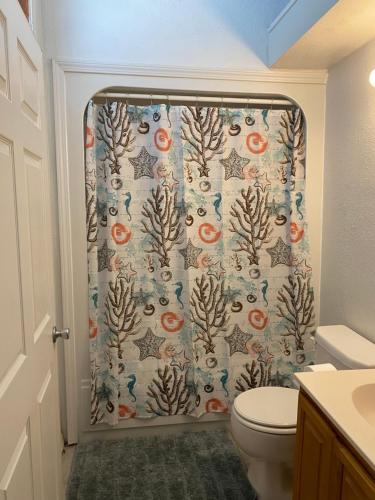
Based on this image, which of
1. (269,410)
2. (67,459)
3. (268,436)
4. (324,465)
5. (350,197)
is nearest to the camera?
(324,465)

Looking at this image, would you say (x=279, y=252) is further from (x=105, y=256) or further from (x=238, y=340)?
(x=105, y=256)

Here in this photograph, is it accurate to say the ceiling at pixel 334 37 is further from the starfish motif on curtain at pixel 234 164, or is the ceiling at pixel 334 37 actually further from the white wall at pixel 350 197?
the starfish motif on curtain at pixel 234 164

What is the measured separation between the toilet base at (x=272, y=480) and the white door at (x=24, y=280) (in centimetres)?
87

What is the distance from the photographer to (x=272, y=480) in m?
1.74

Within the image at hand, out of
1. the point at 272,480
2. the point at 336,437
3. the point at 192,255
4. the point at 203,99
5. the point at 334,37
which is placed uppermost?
the point at 334,37

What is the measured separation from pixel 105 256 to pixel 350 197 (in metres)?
1.33

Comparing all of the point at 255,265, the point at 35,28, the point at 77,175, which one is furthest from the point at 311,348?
Result: the point at 35,28

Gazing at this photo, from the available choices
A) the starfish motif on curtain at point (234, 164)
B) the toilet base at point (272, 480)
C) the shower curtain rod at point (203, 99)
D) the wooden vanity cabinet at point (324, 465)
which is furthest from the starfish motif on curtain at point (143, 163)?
the toilet base at point (272, 480)

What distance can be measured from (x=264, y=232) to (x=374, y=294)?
→ 0.69m

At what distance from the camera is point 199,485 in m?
1.91

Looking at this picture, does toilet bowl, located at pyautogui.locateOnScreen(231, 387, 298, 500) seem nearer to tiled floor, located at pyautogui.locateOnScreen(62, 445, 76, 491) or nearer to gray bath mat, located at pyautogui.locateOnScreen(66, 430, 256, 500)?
gray bath mat, located at pyautogui.locateOnScreen(66, 430, 256, 500)

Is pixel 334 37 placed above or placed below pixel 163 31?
below

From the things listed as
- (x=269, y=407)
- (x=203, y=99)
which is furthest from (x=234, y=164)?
(x=269, y=407)

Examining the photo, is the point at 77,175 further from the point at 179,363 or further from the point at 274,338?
the point at 274,338
